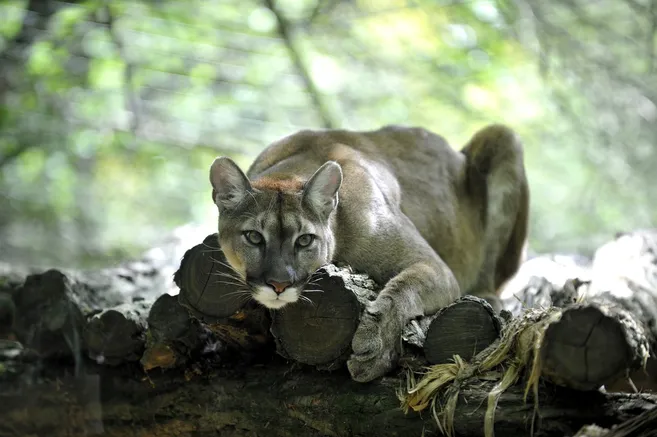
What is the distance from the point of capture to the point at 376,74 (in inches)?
395

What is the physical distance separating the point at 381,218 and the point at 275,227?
3.01 feet

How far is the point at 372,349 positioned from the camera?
371 centimetres

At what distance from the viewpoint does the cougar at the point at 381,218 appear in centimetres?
398

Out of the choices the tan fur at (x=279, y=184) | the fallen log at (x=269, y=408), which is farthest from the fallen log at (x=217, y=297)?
the tan fur at (x=279, y=184)

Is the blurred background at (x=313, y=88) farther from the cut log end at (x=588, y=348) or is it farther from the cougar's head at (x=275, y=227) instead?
the cut log end at (x=588, y=348)

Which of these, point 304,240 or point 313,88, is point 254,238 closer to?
point 304,240

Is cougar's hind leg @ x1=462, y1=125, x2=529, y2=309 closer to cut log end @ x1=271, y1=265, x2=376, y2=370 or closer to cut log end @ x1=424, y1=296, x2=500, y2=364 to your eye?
cut log end @ x1=424, y1=296, x2=500, y2=364

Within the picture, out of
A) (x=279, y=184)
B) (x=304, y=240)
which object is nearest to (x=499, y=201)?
(x=279, y=184)

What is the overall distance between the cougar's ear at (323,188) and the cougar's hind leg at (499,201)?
219 cm

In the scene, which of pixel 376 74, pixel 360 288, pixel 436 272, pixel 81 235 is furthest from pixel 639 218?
pixel 81 235

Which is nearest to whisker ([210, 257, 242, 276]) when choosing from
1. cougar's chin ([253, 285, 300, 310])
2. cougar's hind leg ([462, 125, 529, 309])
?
cougar's chin ([253, 285, 300, 310])

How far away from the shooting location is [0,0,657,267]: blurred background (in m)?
8.66

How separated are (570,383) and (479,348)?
2.22 ft

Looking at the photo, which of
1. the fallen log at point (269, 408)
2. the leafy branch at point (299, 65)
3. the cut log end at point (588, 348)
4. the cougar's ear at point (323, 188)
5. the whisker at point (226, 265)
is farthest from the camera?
the leafy branch at point (299, 65)
